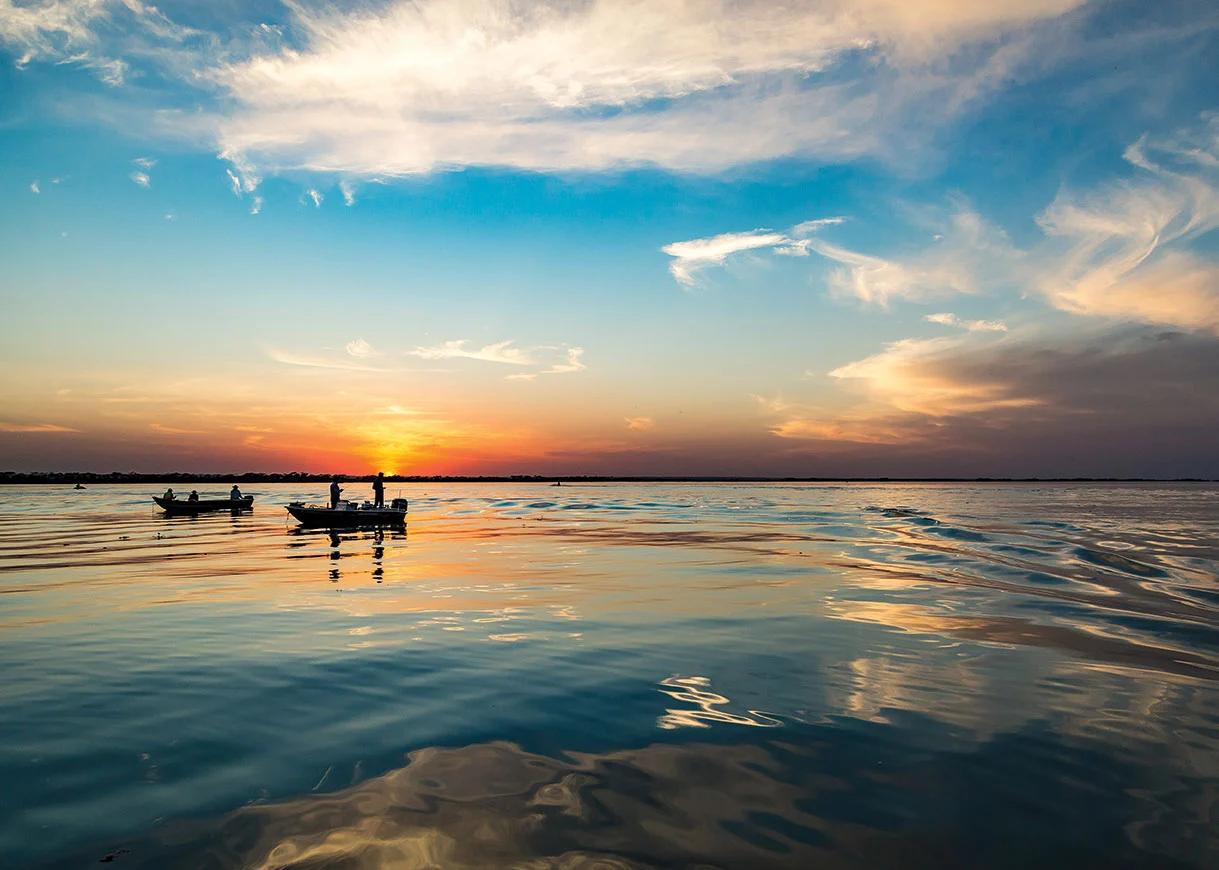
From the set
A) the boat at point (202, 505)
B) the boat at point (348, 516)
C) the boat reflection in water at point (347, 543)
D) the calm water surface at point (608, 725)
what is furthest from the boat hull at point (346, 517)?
the calm water surface at point (608, 725)

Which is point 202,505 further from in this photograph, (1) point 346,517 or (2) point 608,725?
(2) point 608,725

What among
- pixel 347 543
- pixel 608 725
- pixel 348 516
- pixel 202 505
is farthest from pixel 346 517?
pixel 608 725

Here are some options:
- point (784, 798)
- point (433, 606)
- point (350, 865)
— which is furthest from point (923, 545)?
point (350, 865)

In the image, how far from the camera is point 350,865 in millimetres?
6523

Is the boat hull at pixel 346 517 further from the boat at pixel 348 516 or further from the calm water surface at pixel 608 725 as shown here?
the calm water surface at pixel 608 725

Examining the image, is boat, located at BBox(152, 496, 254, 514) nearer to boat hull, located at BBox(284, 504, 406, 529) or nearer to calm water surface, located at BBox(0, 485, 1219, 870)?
boat hull, located at BBox(284, 504, 406, 529)

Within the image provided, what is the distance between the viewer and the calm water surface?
7008 millimetres

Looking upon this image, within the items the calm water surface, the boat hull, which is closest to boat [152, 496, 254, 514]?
the boat hull

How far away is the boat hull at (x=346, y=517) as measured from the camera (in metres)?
53.7

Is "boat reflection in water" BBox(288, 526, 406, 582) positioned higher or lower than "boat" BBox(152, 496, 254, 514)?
lower

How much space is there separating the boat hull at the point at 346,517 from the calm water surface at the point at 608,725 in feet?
96.6

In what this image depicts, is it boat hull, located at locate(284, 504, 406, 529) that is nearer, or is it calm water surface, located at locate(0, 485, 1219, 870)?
calm water surface, located at locate(0, 485, 1219, 870)

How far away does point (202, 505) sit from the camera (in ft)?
249

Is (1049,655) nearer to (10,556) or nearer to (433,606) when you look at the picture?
(433,606)
